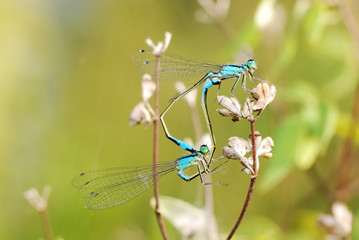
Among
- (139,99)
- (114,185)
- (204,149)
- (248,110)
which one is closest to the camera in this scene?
(248,110)

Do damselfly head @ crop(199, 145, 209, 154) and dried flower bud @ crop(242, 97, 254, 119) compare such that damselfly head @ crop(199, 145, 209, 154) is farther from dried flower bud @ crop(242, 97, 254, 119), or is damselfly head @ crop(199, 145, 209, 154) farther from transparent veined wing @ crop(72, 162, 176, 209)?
dried flower bud @ crop(242, 97, 254, 119)

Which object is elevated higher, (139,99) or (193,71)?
(139,99)

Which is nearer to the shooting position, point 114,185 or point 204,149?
point 204,149

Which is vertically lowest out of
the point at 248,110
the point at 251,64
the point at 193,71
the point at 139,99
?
the point at 248,110

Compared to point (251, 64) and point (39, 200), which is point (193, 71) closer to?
point (251, 64)

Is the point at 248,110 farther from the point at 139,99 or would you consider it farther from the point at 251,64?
the point at 139,99

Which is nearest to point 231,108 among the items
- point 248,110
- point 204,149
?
point 248,110

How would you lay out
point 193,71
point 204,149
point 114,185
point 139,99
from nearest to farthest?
point 204,149 → point 114,185 → point 193,71 → point 139,99

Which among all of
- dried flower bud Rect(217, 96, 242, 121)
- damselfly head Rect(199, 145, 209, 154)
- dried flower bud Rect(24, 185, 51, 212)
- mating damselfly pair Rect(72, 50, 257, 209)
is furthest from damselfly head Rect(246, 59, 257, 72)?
dried flower bud Rect(24, 185, 51, 212)
